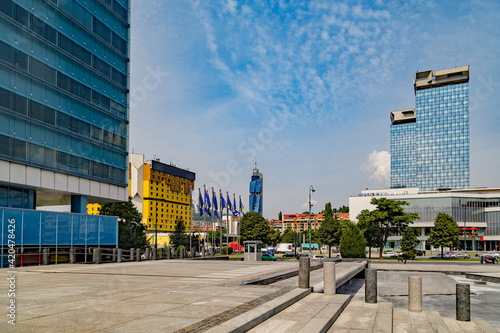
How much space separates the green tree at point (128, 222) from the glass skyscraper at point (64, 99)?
66.8ft

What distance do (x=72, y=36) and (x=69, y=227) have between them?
65.6 ft

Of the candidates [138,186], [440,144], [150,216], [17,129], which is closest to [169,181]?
[150,216]

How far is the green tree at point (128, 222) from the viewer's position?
68938 mm

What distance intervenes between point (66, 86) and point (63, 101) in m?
1.62

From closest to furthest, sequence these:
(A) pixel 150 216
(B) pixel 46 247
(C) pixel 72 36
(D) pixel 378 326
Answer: (D) pixel 378 326 < (B) pixel 46 247 < (C) pixel 72 36 < (A) pixel 150 216

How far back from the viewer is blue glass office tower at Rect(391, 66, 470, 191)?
7301 inches

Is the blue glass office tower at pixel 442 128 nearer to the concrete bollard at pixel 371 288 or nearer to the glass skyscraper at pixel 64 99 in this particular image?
the glass skyscraper at pixel 64 99

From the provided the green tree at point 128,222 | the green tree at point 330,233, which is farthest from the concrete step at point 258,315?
the green tree at point 330,233

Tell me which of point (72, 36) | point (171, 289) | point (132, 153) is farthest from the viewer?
point (132, 153)

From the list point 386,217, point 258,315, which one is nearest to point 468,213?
point 386,217

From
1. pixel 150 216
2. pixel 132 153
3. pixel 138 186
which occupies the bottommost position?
pixel 150 216

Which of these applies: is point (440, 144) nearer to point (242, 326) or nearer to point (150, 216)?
point (150, 216)

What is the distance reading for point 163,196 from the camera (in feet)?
545

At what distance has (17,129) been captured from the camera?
3528 cm
